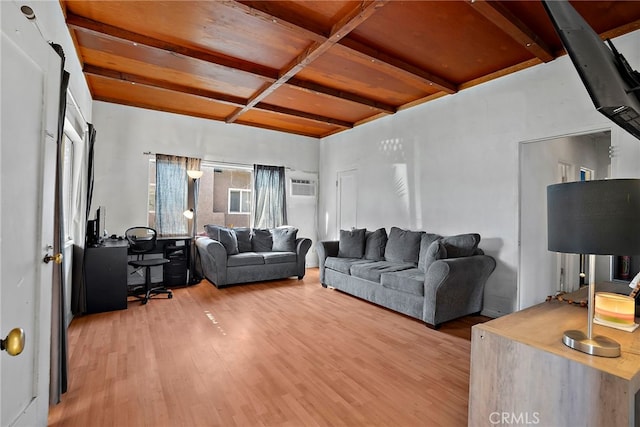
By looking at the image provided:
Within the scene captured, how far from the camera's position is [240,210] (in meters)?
6.39

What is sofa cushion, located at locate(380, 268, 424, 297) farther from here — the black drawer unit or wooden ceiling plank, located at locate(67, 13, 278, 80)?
the black drawer unit

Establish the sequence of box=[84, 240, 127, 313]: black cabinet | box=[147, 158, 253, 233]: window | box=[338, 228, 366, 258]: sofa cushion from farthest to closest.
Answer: box=[147, 158, 253, 233]: window, box=[338, 228, 366, 258]: sofa cushion, box=[84, 240, 127, 313]: black cabinet

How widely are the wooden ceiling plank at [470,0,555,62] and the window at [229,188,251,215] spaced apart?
4.99m

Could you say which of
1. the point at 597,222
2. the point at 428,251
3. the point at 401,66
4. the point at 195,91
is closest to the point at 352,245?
the point at 428,251

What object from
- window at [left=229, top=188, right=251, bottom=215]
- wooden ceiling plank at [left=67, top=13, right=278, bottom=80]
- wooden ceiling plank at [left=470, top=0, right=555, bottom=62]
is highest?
wooden ceiling plank at [left=67, top=13, right=278, bottom=80]

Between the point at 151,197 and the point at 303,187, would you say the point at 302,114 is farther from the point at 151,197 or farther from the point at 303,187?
the point at 151,197

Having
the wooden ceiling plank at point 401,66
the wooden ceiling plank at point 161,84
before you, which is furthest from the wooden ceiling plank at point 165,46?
the wooden ceiling plank at point 401,66

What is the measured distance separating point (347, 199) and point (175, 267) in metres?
3.22

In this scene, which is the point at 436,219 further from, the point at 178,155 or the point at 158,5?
the point at 178,155

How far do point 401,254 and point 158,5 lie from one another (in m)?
3.76

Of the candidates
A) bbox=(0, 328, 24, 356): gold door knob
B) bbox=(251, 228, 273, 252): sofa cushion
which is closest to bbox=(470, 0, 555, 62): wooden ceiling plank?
bbox=(0, 328, 24, 356): gold door knob

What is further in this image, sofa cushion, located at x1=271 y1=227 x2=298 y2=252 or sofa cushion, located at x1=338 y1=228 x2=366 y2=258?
sofa cushion, located at x1=271 y1=227 x2=298 y2=252

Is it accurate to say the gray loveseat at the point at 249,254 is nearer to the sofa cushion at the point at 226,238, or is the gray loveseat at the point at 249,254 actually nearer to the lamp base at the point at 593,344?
the sofa cushion at the point at 226,238

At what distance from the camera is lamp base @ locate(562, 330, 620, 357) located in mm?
1122
